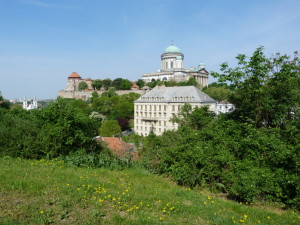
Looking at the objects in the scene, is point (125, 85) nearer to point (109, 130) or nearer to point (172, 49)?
point (172, 49)

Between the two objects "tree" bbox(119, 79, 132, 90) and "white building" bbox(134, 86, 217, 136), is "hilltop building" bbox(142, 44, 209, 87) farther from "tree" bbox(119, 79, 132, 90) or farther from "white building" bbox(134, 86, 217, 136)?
"white building" bbox(134, 86, 217, 136)

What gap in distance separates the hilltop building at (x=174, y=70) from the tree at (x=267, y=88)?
312 feet

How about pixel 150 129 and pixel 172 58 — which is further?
pixel 172 58

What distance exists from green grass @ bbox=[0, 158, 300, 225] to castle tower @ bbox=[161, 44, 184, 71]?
361ft

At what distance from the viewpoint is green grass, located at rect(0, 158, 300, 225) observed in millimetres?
5527

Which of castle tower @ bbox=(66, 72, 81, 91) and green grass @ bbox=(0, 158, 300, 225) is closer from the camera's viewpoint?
green grass @ bbox=(0, 158, 300, 225)

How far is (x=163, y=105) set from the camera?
46.7m

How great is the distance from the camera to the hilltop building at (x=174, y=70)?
110 metres

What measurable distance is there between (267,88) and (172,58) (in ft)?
354

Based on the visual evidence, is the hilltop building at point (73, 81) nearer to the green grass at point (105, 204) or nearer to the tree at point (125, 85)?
the tree at point (125, 85)

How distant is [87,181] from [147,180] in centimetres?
236

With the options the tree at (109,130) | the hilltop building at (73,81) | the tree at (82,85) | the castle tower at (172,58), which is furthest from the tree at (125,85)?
the tree at (109,130)

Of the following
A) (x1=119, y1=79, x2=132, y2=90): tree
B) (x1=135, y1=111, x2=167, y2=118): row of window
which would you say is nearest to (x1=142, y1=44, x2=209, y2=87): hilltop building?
(x1=119, y1=79, x2=132, y2=90): tree

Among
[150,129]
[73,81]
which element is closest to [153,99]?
[150,129]
